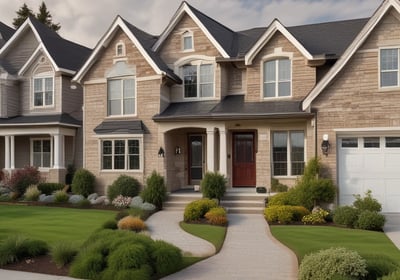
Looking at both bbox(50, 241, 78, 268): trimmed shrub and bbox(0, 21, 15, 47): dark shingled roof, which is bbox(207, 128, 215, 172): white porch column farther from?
bbox(0, 21, 15, 47): dark shingled roof

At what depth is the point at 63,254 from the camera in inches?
326

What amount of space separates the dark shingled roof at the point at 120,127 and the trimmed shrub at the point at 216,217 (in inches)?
267

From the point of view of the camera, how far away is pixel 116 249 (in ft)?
25.9

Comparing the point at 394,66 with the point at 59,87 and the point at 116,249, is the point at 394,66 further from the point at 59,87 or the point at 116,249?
the point at 59,87

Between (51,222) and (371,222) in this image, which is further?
(51,222)

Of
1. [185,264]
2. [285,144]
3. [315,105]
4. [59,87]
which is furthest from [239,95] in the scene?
[185,264]

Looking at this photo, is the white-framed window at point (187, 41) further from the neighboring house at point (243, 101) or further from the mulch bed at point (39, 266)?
the mulch bed at point (39, 266)

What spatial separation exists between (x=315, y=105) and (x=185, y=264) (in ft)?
31.0

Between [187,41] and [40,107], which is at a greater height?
[187,41]

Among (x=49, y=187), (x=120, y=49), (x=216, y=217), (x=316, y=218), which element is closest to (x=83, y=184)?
(x=49, y=187)

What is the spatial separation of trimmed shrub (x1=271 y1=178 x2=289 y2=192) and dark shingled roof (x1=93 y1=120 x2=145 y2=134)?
640 cm

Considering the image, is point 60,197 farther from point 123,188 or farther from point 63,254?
point 63,254

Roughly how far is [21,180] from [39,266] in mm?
13415

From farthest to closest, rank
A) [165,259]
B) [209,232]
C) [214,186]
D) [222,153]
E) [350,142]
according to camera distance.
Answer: [222,153], [214,186], [350,142], [209,232], [165,259]
